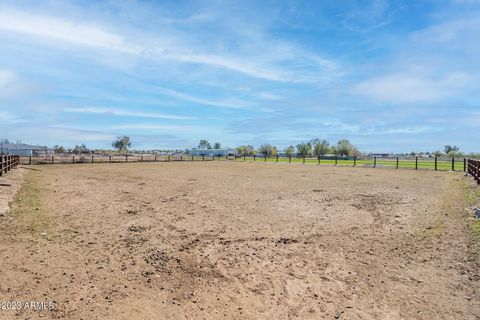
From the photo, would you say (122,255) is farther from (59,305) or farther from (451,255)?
(451,255)

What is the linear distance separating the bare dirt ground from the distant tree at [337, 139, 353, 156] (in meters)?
96.8

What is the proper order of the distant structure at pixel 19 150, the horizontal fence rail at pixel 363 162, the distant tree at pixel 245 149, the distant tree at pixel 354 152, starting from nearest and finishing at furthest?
the horizontal fence rail at pixel 363 162 < the distant structure at pixel 19 150 < the distant tree at pixel 354 152 < the distant tree at pixel 245 149

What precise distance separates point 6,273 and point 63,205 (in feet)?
19.1

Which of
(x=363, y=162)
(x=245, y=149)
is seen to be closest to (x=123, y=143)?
(x=245, y=149)

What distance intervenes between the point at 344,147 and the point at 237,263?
10496 cm

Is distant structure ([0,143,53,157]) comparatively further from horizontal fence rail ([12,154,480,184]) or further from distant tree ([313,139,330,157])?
distant tree ([313,139,330,157])

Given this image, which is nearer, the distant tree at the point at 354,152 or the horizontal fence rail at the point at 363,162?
the horizontal fence rail at the point at 363,162

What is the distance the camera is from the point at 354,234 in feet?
23.8

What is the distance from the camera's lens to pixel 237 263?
5426mm

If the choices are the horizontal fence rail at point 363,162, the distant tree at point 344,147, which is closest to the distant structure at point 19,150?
the horizontal fence rail at point 363,162

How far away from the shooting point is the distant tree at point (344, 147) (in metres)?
103

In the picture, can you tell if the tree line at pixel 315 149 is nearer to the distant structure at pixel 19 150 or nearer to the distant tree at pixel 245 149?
the distant tree at pixel 245 149

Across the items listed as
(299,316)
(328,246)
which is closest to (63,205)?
(328,246)

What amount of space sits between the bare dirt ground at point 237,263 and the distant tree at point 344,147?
96.8 meters
